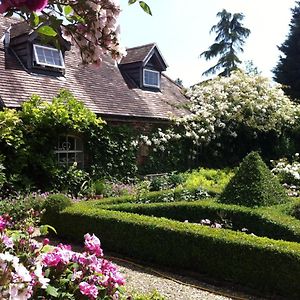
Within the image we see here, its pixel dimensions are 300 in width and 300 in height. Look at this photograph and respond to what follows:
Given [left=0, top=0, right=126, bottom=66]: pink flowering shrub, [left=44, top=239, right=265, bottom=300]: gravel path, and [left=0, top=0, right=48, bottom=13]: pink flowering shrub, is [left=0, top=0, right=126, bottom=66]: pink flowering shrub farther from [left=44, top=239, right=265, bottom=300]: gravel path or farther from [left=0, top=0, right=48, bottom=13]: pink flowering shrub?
[left=44, top=239, right=265, bottom=300]: gravel path

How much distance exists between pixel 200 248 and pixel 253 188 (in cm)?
263

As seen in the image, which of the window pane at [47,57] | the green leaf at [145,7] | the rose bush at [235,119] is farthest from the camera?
the rose bush at [235,119]

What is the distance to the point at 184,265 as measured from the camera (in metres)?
6.12

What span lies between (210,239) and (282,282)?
43.4 inches

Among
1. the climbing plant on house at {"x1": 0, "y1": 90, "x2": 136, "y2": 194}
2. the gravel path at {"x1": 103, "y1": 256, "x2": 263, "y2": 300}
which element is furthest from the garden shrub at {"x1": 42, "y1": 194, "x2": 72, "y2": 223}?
the climbing plant on house at {"x1": 0, "y1": 90, "x2": 136, "y2": 194}

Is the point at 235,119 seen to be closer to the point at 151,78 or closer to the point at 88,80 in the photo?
the point at 151,78

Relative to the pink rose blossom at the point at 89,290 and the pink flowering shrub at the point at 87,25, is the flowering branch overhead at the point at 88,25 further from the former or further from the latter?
the pink rose blossom at the point at 89,290

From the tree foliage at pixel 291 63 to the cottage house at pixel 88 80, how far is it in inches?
480

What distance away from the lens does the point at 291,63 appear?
93.2ft

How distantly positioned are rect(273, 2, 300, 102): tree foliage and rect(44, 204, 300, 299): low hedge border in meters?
22.7

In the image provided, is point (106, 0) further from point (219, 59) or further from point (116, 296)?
point (219, 59)

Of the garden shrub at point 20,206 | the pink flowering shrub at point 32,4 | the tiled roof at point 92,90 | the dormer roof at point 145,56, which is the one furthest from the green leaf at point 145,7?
the dormer roof at point 145,56

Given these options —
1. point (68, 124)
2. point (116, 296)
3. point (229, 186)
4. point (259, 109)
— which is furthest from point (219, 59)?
point (116, 296)

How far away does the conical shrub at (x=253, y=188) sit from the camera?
8.03 m
